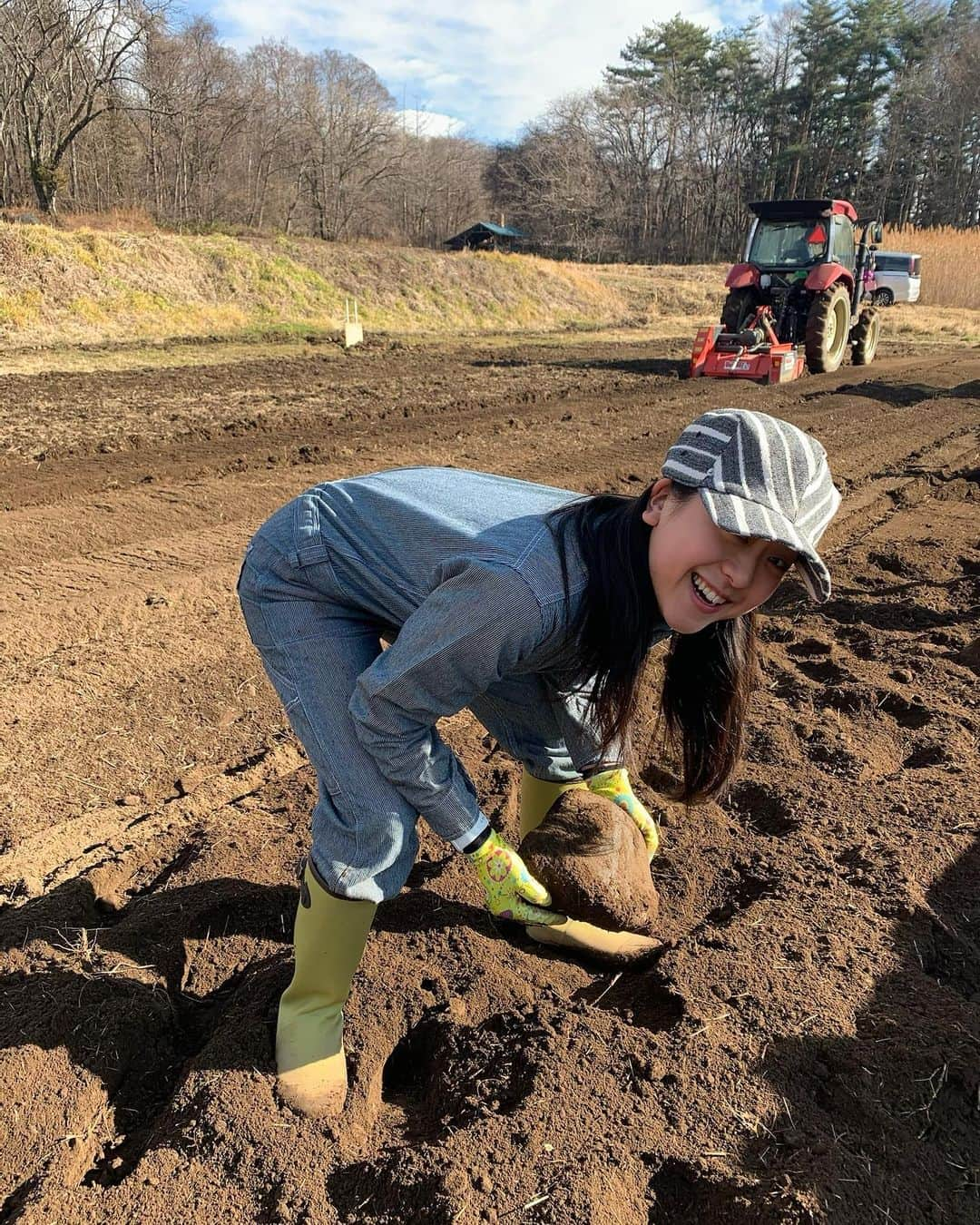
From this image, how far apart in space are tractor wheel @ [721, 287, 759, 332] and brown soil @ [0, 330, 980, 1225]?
841 cm

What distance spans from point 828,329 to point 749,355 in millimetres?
1494

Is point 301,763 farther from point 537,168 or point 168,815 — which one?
point 537,168

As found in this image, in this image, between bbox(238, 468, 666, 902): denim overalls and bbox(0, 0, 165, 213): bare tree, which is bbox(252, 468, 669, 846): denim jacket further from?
bbox(0, 0, 165, 213): bare tree

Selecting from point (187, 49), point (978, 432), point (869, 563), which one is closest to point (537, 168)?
point (187, 49)

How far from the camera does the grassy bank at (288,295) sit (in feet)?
52.2

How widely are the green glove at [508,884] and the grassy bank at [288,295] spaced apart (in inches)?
539

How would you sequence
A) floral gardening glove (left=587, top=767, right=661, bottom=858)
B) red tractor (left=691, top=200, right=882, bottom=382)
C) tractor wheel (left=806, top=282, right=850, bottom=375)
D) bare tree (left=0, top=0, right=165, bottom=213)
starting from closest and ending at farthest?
floral gardening glove (left=587, top=767, right=661, bottom=858) < red tractor (left=691, top=200, right=882, bottom=382) < tractor wheel (left=806, top=282, right=850, bottom=375) < bare tree (left=0, top=0, right=165, bottom=213)

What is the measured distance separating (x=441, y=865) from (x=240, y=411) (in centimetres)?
700

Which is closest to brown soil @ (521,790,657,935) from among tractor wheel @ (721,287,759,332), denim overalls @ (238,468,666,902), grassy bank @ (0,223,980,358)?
denim overalls @ (238,468,666,902)

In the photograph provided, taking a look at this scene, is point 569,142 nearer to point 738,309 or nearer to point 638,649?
point 738,309

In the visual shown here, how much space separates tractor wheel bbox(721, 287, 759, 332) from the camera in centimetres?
1219

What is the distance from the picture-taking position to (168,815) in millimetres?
2996

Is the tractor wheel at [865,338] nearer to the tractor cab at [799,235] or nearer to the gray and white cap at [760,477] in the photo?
the tractor cab at [799,235]

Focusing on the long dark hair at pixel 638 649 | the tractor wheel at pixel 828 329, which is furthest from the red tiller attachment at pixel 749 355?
the long dark hair at pixel 638 649
